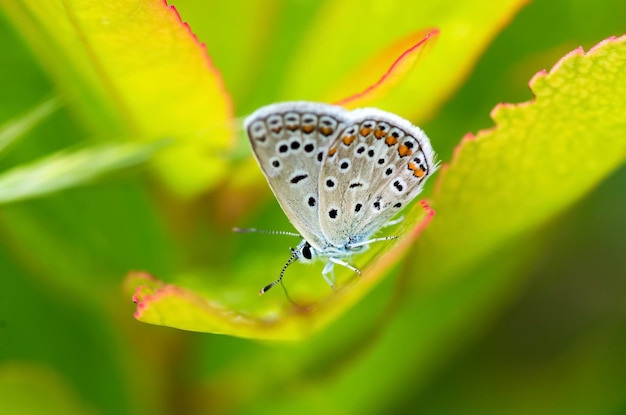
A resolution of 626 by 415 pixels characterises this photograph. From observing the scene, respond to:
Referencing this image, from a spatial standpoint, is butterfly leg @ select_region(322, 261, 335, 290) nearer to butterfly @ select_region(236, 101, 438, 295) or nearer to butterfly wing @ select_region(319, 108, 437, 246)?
butterfly @ select_region(236, 101, 438, 295)

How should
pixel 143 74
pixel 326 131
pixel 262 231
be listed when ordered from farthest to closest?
pixel 262 231 < pixel 326 131 < pixel 143 74

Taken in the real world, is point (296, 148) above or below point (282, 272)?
above

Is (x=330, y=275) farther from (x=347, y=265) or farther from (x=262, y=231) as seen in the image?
(x=262, y=231)

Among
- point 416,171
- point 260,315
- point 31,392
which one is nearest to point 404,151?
point 416,171

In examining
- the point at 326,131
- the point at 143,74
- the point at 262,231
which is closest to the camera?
the point at 143,74

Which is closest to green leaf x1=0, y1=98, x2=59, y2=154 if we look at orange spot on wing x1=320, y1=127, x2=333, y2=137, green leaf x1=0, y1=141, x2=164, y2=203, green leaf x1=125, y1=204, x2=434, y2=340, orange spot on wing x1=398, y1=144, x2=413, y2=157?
green leaf x1=0, y1=141, x2=164, y2=203

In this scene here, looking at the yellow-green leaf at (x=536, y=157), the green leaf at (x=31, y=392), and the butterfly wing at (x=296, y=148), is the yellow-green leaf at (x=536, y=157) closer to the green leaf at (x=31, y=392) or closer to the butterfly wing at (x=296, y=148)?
the butterfly wing at (x=296, y=148)
